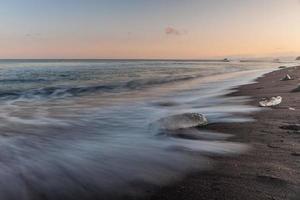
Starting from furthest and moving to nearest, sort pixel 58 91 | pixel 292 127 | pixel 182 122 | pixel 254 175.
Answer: pixel 58 91, pixel 182 122, pixel 292 127, pixel 254 175

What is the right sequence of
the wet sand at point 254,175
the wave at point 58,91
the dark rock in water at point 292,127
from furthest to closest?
1. the wave at point 58,91
2. the dark rock in water at point 292,127
3. the wet sand at point 254,175

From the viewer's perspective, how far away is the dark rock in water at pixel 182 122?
8.93 meters

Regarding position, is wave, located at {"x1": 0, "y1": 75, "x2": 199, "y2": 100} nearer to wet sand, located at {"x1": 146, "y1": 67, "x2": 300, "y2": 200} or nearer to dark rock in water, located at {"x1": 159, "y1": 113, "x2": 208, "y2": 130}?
dark rock in water, located at {"x1": 159, "y1": 113, "x2": 208, "y2": 130}

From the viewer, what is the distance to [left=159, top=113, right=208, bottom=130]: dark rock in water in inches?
352

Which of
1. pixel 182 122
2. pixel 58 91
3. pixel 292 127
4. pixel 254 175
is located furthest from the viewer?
pixel 58 91

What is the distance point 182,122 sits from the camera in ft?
29.7

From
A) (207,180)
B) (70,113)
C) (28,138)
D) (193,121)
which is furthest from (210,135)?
(70,113)

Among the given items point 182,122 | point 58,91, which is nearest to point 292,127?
point 182,122

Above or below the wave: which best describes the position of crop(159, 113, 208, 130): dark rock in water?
above

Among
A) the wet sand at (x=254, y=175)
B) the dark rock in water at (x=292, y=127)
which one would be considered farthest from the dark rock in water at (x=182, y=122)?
the dark rock in water at (x=292, y=127)

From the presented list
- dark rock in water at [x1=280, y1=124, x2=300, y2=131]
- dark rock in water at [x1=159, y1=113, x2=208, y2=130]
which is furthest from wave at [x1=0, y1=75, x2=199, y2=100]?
dark rock in water at [x1=280, y1=124, x2=300, y2=131]

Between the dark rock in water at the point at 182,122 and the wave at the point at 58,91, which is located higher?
the dark rock in water at the point at 182,122

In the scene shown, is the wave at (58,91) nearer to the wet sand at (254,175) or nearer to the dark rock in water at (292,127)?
the dark rock in water at (292,127)

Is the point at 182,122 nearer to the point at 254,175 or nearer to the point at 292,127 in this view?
the point at 292,127
